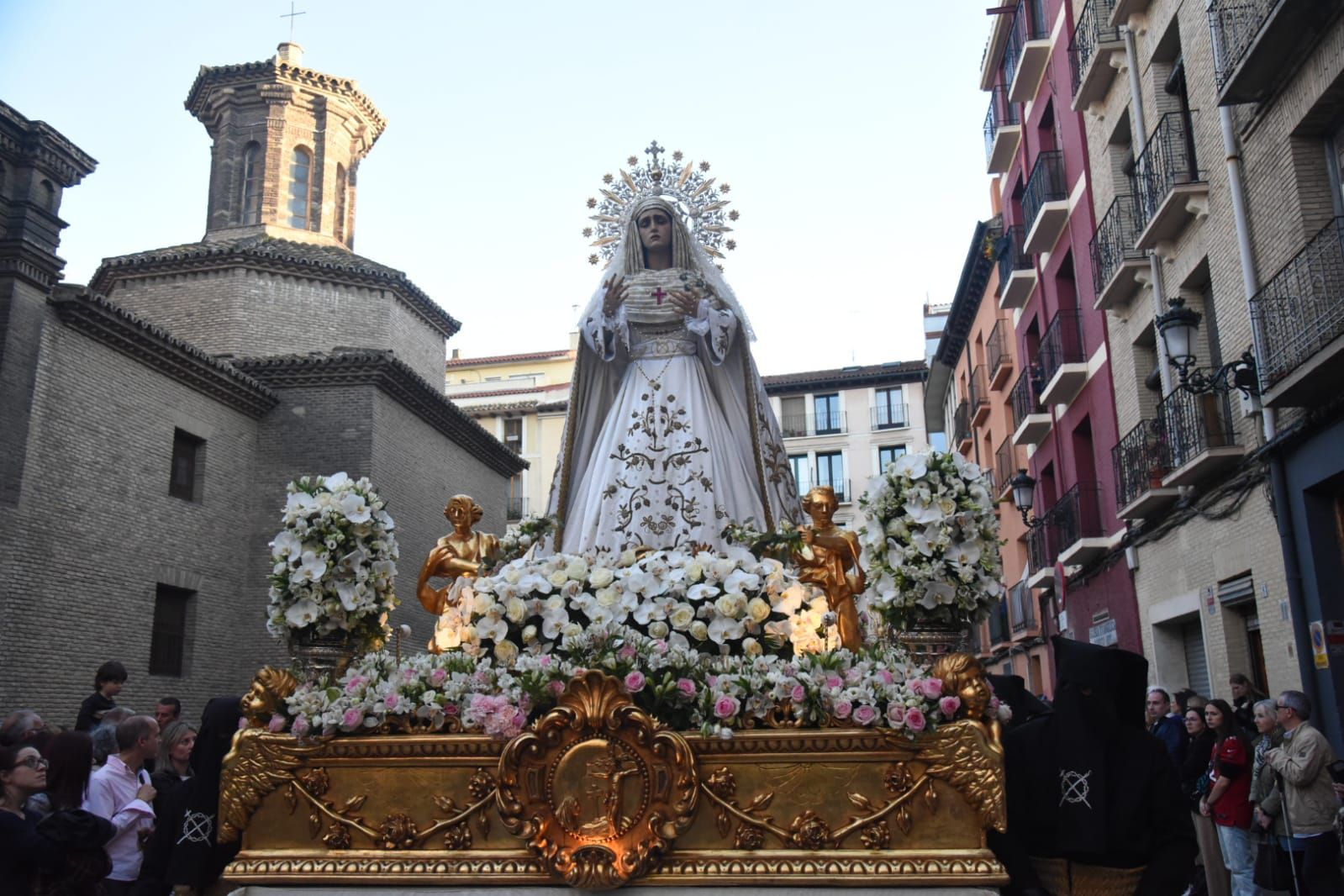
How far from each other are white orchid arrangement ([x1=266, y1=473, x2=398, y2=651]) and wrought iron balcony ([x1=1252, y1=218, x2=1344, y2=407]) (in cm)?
711

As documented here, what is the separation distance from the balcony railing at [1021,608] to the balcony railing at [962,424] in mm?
5514

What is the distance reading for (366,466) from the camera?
20.5m

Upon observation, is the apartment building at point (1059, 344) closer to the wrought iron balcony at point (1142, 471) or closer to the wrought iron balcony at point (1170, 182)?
the wrought iron balcony at point (1142, 471)

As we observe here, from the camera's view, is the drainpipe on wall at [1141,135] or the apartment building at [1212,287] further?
the drainpipe on wall at [1141,135]

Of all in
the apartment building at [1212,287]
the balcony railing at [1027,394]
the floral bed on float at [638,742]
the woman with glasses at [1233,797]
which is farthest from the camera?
the balcony railing at [1027,394]

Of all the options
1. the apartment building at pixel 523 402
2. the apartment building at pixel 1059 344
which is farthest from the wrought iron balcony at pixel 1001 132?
the apartment building at pixel 523 402

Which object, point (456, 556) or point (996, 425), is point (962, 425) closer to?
point (996, 425)

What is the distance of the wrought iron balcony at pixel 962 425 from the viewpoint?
94.5ft

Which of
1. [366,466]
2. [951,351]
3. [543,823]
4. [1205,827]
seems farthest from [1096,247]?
[951,351]

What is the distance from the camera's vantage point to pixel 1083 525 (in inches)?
656

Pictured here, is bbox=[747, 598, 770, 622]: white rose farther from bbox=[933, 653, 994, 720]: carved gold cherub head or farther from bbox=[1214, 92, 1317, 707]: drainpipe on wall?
bbox=[1214, 92, 1317, 707]: drainpipe on wall

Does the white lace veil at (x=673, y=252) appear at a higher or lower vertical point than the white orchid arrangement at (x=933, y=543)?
higher

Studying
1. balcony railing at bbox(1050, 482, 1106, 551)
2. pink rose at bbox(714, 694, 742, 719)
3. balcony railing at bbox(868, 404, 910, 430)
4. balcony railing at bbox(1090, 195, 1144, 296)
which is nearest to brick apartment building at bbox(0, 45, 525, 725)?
balcony railing at bbox(1050, 482, 1106, 551)

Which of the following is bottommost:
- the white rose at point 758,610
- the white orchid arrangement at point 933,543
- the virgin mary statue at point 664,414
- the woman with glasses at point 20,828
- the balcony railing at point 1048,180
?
the woman with glasses at point 20,828
